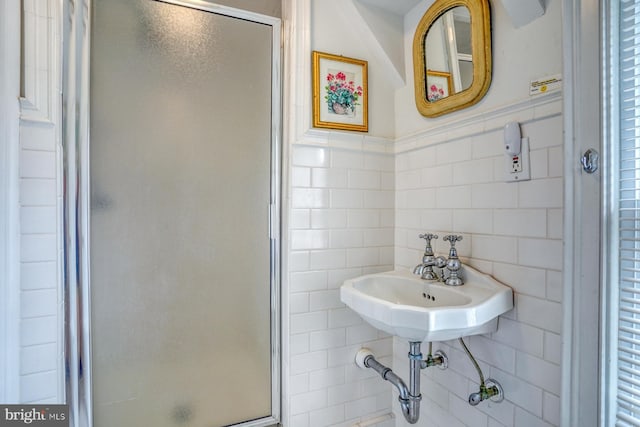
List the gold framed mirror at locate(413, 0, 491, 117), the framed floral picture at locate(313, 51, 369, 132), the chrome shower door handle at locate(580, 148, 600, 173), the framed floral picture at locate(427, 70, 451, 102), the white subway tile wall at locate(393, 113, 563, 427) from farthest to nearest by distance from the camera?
the framed floral picture at locate(313, 51, 369, 132) → the framed floral picture at locate(427, 70, 451, 102) → the gold framed mirror at locate(413, 0, 491, 117) → the white subway tile wall at locate(393, 113, 563, 427) → the chrome shower door handle at locate(580, 148, 600, 173)

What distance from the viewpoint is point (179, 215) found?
1.27m

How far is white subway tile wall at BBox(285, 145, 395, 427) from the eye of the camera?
1.38 m

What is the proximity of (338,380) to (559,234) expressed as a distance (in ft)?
3.64

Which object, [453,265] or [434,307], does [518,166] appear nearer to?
[453,265]

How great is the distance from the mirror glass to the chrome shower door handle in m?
0.52

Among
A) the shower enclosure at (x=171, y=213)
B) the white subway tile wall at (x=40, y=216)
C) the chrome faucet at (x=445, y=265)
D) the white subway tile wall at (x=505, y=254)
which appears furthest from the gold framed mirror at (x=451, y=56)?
the white subway tile wall at (x=40, y=216)

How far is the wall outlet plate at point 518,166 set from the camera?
38.9 inches

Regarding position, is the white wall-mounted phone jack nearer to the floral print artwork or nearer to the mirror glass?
the mirror glass

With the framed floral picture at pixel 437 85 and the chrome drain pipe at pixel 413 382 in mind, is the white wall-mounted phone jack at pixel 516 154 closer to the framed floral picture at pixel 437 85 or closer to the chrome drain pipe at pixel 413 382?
the framed floral picture at pixel 437 85

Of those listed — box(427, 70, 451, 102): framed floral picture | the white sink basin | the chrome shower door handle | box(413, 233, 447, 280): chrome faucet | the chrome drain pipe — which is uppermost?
box(427, 70, 451, 102): framed floral picture

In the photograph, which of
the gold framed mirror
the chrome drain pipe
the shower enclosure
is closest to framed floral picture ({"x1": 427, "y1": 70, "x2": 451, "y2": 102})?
the gold framed mirror

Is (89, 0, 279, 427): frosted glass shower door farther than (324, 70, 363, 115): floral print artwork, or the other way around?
(324, 70, 363, 115): floral print artwork

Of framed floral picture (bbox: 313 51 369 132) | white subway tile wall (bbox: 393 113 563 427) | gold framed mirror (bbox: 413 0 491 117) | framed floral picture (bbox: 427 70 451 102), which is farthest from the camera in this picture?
framed floral picture (bbox: 313 51 369 132)

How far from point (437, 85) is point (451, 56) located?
12cm
